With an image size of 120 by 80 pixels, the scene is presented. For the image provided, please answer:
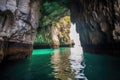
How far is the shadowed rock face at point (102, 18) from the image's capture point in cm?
1861

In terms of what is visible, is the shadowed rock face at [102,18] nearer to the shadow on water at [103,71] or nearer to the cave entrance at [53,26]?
the cave entrance at [53,26]

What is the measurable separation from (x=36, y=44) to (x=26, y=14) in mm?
24096

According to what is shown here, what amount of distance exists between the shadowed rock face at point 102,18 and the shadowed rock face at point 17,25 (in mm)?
6182

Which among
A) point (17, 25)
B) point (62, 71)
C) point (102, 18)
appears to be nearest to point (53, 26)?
point (102, 18)

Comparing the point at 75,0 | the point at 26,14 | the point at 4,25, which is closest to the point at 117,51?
the point at 75,0

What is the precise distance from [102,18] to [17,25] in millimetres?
9056

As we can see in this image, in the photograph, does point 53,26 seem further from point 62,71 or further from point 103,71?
point 103,71

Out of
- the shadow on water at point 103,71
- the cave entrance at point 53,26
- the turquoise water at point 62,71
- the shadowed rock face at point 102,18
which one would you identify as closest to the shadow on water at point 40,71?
the turquoise water at point 62,71

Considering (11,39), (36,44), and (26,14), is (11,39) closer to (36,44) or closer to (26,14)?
(26,14)

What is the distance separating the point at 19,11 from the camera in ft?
59.2

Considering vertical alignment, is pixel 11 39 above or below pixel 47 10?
below

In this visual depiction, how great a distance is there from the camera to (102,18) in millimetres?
20859

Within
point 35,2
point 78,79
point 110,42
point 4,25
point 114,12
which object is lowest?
point 78,79

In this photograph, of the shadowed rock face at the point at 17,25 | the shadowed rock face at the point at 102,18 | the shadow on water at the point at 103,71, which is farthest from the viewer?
the shadowed rock face at the point at 102,18
